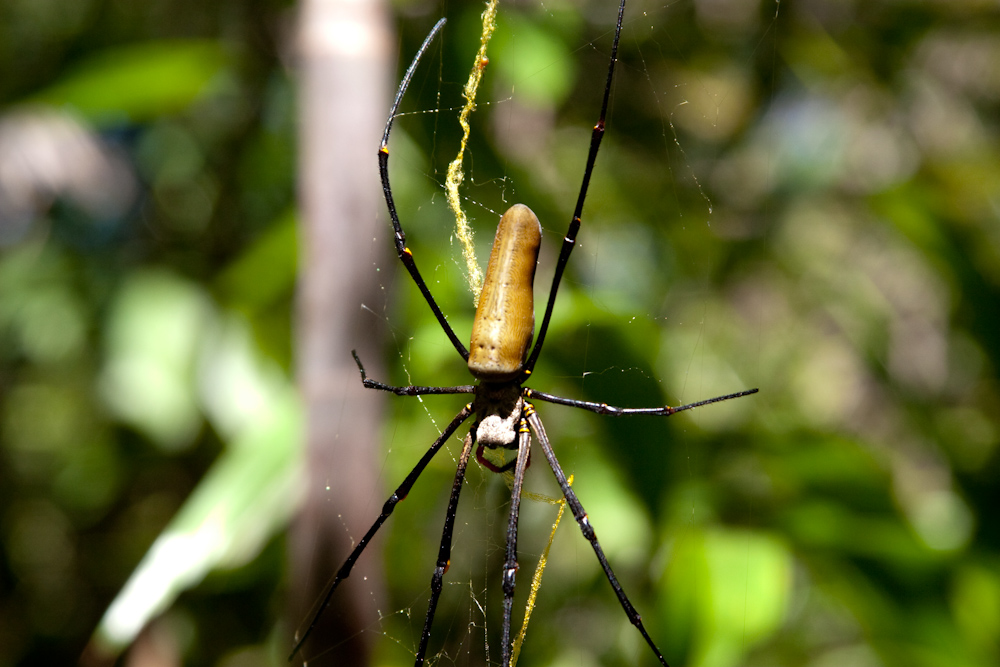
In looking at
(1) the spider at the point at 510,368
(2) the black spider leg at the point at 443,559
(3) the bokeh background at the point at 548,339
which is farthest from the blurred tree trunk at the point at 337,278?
(2) the black spider leg at the point at 443,559

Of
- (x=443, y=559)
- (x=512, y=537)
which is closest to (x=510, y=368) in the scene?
(x=512, y=537)

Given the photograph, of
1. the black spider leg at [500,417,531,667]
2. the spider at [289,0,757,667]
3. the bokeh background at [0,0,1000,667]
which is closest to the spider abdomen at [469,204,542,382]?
the spider at [289,0,757,667]

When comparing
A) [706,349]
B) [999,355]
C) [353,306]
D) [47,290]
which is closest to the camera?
[353,306]

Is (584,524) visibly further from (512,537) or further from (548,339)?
(548,339)

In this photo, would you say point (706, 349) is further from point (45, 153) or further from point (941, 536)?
point (45, 153)

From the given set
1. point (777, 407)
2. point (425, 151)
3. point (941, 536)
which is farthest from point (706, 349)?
point (425, 151)

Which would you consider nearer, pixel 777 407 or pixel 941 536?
pixel 941 536

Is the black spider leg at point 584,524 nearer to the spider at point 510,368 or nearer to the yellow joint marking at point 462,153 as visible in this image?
the spider at point 510,368
